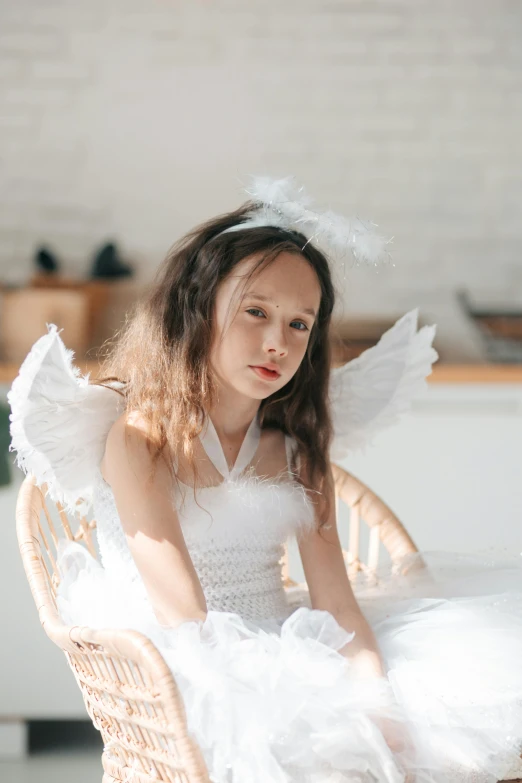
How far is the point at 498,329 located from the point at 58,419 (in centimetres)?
168

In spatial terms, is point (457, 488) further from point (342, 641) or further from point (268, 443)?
point (342, 641)

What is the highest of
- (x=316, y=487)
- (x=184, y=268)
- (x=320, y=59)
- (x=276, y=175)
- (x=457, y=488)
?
(x=320, y=59)

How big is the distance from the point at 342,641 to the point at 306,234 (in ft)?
1.79

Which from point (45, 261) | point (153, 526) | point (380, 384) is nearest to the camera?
point (153, 526)

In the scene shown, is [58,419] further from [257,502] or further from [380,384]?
[380,384]

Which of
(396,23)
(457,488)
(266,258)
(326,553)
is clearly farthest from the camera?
(396,23)

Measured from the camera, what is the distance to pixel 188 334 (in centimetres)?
129

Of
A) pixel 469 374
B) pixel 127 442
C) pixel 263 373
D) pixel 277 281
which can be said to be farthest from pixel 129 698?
pixel 469 374

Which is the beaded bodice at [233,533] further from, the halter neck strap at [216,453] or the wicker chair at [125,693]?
the wicker chair at [125,693]

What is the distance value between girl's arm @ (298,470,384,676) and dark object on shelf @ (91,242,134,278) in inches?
51.7

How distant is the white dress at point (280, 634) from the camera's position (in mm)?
942

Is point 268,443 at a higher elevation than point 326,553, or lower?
higher

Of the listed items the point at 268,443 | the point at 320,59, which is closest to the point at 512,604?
the point at 268,443

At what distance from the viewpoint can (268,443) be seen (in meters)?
1.43
